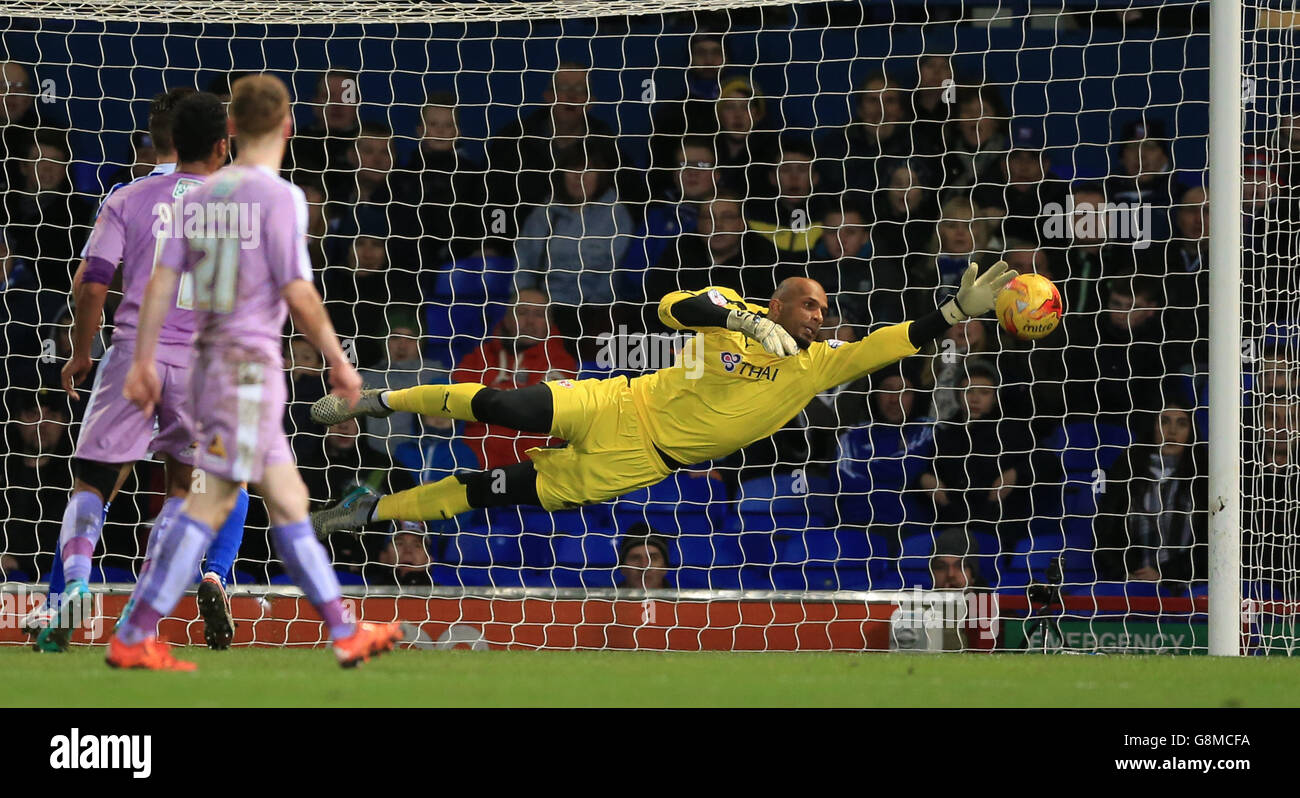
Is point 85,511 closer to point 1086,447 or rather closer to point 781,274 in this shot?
point 781,274

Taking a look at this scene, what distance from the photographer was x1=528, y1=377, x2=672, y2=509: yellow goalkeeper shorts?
22.2ft

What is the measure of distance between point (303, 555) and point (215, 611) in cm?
175

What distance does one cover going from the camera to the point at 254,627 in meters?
7.64

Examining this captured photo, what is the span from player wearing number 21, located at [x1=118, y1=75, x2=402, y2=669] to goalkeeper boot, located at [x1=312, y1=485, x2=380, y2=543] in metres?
2.83

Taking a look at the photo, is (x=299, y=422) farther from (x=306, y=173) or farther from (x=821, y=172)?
(x=821, y=172)

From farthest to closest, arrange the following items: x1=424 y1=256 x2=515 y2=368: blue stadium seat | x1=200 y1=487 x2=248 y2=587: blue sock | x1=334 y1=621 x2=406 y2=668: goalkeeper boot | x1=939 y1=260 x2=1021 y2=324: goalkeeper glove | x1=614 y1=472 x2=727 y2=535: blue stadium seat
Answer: x1=424 y1=256 x2=515 y2=368: blue stadium seat, x1=614 y1=472 x2=727 y2=535: blue stadium seat, x1=939 y1=260 x2=1021 y2=324: goalkeeper glove, x1=200 y1=487 x2=248 y2=587: blue sock, x1=334 y1=621 x2=406 y2=668: goalkeeper boot

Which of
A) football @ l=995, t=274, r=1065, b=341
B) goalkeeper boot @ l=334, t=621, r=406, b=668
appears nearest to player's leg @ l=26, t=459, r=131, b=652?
goalkeeper boot @ l=334, t=621, r=406, b=668

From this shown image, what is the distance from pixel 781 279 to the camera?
8914mm

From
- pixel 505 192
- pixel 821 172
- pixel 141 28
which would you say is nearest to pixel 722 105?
pixel 821 172

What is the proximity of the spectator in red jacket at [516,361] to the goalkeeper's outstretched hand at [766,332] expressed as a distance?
2.49m

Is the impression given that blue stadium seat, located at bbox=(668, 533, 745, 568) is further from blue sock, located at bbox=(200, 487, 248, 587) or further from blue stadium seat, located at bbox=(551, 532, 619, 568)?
blue sock, located at bbox=(200, 487, 248, 587)

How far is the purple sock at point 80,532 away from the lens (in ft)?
16.5

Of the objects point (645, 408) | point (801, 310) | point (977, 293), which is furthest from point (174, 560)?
point (977, 293)

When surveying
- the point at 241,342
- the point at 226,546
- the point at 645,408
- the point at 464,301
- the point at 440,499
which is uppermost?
the point at 464,301
